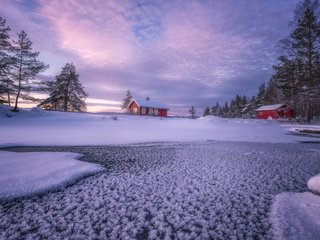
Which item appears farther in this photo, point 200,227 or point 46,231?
point 200,227

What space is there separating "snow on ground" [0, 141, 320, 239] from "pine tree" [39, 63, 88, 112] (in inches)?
1471

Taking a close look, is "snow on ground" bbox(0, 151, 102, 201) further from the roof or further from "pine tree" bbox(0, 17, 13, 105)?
the roof

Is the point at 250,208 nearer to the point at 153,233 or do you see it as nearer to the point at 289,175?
the point at 153,233

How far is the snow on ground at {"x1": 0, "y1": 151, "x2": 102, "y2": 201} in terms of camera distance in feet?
9.24

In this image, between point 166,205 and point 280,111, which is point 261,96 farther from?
point 166,205

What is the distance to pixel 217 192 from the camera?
9.62ft

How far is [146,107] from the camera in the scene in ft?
147

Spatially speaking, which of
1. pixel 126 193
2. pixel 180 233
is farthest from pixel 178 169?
pixel 180 233

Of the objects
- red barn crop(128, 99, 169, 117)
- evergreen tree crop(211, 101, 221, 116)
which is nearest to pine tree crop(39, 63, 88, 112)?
red barn crop(128, 99, 169, 117)

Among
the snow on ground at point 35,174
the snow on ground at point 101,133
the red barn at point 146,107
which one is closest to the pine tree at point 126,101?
the red barn at point 146,107

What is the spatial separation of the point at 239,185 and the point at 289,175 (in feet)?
4.93

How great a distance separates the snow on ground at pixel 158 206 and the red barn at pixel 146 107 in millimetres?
40128

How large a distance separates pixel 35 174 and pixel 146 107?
41630mm

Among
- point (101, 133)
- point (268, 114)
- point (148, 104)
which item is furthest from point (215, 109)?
point (101, 133)
